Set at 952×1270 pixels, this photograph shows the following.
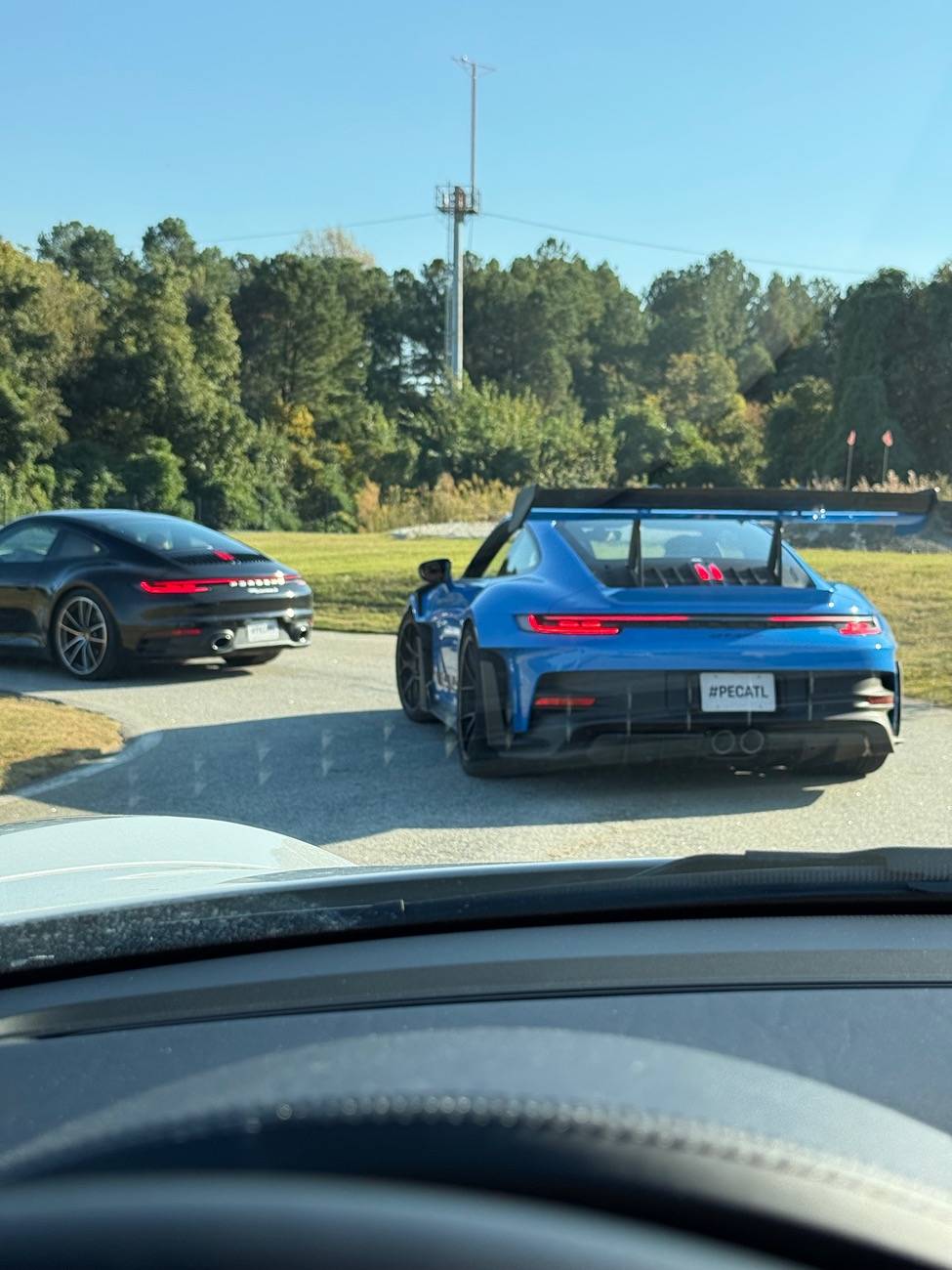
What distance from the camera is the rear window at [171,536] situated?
11.1m

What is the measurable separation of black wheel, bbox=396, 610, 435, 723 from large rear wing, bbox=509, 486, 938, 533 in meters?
1.91

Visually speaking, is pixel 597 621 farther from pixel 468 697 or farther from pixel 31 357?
pixel 31 357

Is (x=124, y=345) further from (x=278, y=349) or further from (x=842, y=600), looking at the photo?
(x=842, y=600)

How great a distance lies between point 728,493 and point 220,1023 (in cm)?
531

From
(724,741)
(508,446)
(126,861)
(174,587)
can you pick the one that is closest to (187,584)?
(174,587)

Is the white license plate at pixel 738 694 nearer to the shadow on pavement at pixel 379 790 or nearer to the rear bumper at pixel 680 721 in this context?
the rear bumper at pixel 680 721

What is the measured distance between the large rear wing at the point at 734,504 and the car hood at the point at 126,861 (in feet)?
12.0

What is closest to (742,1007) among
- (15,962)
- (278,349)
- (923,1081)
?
(923,1081)

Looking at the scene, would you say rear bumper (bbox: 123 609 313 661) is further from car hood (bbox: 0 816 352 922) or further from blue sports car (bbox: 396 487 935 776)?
car hood (bbox: 0 816 352 922)

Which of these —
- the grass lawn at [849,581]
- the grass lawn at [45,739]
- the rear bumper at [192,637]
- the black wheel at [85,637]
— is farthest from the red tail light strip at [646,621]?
the black wheel at [85,637]

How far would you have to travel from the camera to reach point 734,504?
6715mm

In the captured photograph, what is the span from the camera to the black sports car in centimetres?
1062

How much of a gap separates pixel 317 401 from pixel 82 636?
189 ft

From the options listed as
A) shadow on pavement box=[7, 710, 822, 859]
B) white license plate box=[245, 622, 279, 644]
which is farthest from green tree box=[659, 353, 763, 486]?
shadow on pavement box=[7, 710, 822, 859]
